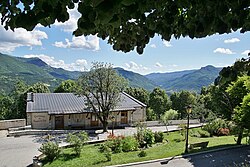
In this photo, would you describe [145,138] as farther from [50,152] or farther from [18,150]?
[18,150]

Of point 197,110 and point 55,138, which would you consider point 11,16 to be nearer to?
point 55,138

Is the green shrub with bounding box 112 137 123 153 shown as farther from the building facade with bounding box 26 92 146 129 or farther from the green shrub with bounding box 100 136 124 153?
the building facade with bounding box 26 92 146 129

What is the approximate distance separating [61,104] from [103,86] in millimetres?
7383

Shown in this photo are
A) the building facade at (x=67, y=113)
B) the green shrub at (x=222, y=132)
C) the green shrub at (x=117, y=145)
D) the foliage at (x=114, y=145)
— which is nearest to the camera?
the green shrub at (x=117, y=145)

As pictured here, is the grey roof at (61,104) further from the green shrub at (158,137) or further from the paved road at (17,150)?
the green shrub at (158,137)

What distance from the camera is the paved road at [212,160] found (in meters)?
13.9

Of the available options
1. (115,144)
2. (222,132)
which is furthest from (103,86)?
(222,132)

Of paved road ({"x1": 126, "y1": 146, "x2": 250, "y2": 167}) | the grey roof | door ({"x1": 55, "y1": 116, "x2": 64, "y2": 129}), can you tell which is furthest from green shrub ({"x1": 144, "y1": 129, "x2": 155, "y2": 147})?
door ({"x1": 55, "y1": 116, "x2": 64, "y2": 129})

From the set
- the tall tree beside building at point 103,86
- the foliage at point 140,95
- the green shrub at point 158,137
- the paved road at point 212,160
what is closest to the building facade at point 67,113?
the tall tree beside building at point 103,86

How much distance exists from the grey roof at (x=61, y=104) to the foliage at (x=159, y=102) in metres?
16.8

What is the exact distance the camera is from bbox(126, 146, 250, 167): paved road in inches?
547

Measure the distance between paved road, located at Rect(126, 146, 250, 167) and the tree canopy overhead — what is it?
11915 millimetres

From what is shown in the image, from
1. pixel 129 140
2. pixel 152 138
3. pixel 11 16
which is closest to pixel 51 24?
pixel 11 16

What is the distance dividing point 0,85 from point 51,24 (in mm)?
170374
